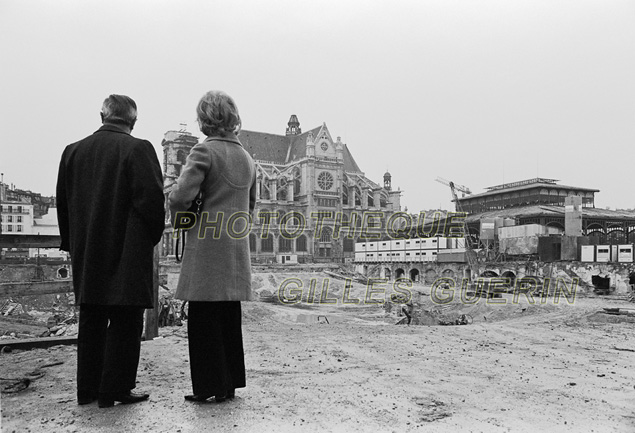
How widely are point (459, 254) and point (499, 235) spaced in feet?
14.2

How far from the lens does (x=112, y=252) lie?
9.64ft

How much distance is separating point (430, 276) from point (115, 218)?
142 feet

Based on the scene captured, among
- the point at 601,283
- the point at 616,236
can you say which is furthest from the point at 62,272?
the point at 616,236

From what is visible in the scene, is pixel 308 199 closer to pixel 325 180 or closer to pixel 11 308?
pixel 325 180

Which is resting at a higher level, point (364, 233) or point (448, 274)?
point (364, 233)

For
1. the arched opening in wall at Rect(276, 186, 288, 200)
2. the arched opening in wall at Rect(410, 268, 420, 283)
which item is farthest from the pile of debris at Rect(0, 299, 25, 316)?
the arched opening in wall at Rect(276, 186, 288, 200)

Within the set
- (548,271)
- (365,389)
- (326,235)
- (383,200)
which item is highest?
(383,200)

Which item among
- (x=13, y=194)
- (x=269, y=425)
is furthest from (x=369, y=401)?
(x=13, y=194)

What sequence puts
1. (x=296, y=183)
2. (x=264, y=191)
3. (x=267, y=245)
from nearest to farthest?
1. (x=267, y=245)
2. (x=264, y=191)
3. (x=296, y=183)

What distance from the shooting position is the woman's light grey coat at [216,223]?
119 inches

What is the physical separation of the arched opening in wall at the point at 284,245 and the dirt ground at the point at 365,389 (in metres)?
57.5

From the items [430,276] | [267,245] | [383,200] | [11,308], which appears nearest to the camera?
[11,308]

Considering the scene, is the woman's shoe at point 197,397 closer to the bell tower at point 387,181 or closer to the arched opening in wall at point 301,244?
the arched opening in wall at point 301,244

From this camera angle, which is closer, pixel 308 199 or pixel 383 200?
pixel 308 199
